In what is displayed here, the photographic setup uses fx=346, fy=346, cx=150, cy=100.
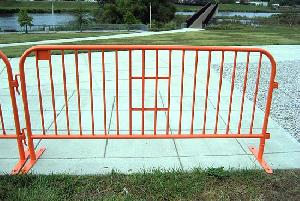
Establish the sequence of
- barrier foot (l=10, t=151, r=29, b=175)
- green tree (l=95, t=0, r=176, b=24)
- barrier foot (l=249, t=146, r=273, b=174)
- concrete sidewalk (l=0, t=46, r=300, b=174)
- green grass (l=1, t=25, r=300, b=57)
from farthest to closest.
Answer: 1. green tree (l=95, t=0, r=176, b=24)
2. green grass (l=1, t=25, r=300, b=57)
3. concrete sidewalk (l=0, t=46, r=300, b=174)
4. barrier foot (l=249, t=146, r=273, b=174)
5. barrier foot (l=10, t=151, r=29, b=175)

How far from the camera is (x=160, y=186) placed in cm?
398

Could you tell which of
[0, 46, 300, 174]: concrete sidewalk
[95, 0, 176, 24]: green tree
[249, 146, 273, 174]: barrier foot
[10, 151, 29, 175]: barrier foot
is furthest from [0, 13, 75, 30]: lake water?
A: [249, 146, 273, 174]: barrier foot

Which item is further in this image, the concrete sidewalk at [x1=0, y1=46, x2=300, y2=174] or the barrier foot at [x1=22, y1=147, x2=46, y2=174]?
the concrete sidewalk at [x1=0, y1=46, x2=300, y2=174]

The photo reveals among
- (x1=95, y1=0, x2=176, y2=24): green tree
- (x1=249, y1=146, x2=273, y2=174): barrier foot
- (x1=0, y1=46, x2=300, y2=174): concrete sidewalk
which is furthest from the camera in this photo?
(x1=95, y1=0, x2=176, y2=24): green tree

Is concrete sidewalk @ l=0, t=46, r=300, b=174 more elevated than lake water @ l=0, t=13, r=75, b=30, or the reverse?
concrete sidewalk @ l=0, t=46, r=300, b=174

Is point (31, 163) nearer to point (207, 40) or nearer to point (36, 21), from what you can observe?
point (207, 40)

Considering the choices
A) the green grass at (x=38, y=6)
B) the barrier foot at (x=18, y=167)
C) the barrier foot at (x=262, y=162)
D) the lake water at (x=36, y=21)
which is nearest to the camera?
the barrier foot at (x=18, y=167)

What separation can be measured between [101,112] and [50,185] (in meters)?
2.37

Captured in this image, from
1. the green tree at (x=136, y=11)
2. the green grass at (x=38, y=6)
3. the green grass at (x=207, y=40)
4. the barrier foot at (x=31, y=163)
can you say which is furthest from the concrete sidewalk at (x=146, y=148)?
the green grass at (x=38, y=6)

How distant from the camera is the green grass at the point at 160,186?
151 inches

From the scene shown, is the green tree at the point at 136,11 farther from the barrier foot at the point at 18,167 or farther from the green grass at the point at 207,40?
the barrier foot at the point at 18,167

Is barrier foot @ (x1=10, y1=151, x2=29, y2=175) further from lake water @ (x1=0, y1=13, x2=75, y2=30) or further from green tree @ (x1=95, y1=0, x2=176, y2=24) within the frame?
lake water @ (x1=0, y1=13, x2=75, y2=30)

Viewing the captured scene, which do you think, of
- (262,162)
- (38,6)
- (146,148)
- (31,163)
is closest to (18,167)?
(31,163)

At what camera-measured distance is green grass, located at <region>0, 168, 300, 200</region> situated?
12.6 feet
